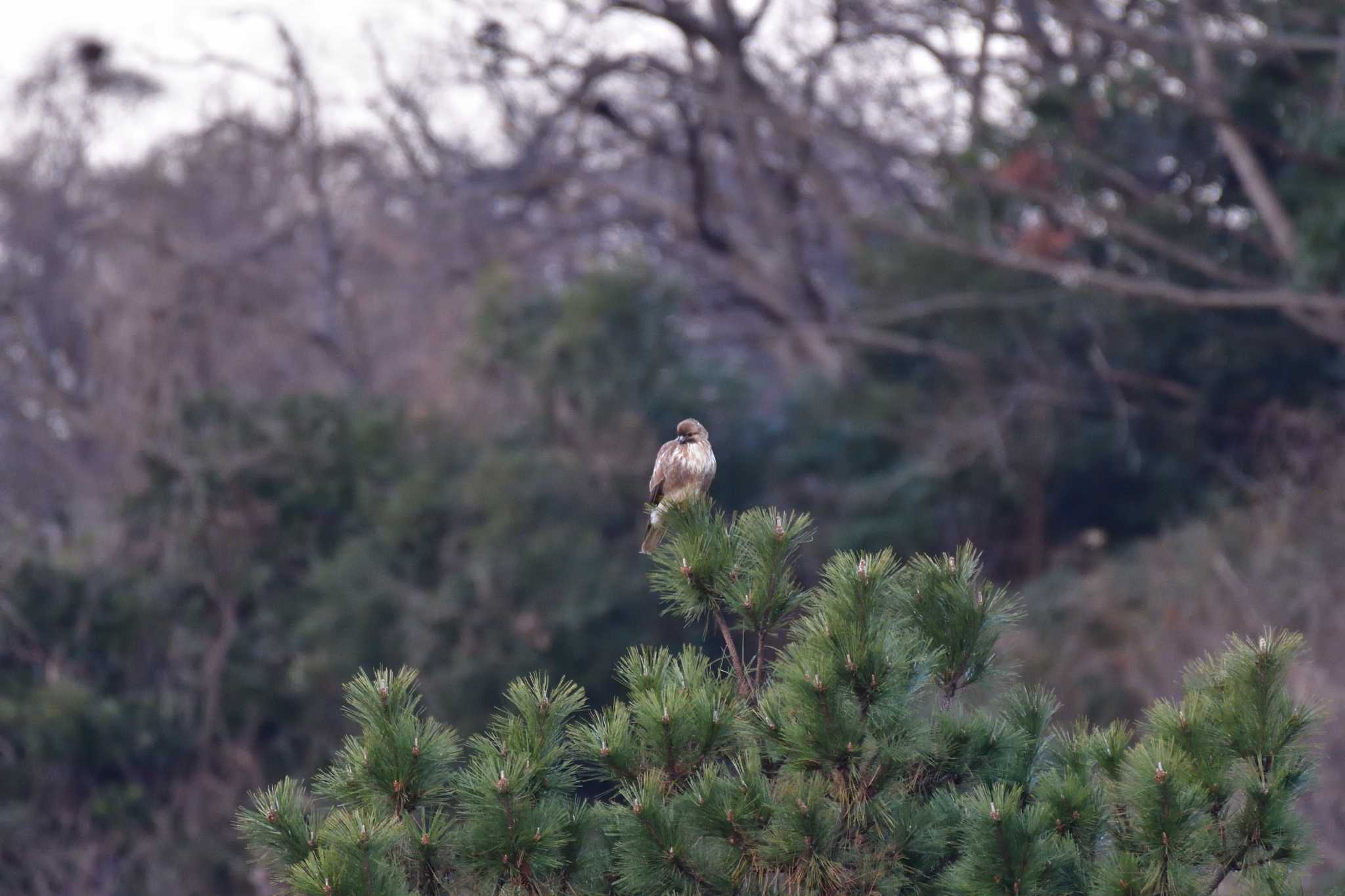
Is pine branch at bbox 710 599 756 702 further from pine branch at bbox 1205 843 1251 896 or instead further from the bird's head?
the bird's head

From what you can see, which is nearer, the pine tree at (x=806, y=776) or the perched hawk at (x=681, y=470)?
the pine tree at (x=806, y=776)

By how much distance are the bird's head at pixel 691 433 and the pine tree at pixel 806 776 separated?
4.53 feet

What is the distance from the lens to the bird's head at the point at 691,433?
595 cm

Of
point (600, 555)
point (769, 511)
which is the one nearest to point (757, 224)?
point (600, 555)

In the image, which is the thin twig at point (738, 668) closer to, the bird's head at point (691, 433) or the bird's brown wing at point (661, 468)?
the bird's brown wing at point (661, 468)

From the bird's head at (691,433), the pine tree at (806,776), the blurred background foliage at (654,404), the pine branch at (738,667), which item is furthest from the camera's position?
the blurred background foliage at (654,404)

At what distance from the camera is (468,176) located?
2120 cm

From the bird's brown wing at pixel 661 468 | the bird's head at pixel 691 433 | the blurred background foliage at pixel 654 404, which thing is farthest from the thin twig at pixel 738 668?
the blurred background foliage at pixel 654 404

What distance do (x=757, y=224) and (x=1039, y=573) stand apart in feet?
21.8

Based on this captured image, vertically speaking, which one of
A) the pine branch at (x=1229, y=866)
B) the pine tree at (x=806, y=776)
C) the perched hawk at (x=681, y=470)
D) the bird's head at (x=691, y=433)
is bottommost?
the pine branch at (x=1229, y=866)

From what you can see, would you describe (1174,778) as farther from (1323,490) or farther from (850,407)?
(850,407)

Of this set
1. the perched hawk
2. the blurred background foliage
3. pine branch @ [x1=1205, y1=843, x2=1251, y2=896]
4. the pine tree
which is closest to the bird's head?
the perched hawk

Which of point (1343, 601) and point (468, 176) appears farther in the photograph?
point (468, 176)

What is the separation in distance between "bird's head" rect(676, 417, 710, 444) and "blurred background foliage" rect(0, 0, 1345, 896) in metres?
8.78
